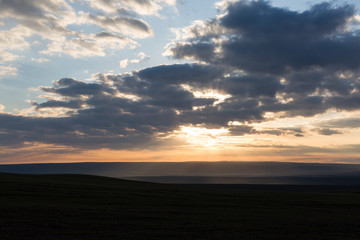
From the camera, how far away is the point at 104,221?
56.6 feet

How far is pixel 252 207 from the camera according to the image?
84.5 ft

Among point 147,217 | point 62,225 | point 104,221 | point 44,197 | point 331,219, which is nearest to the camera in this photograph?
point 62,225

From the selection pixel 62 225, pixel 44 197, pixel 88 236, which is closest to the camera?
pixel 88 236

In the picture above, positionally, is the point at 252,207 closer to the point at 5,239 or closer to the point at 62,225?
the point at 62,225

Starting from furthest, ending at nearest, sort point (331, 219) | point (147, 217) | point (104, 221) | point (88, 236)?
point (331, 219), point (147, 217), point (104, 221), point (88, 236)

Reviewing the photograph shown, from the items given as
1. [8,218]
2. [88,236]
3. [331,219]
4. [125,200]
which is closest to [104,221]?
[88,236]

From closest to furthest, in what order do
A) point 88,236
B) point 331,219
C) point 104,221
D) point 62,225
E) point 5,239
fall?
point 5,239
point 88,236
point 62,225
point 104,221
point 331,219

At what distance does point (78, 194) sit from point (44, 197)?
3.23m

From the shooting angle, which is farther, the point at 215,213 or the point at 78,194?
the point at 78,194

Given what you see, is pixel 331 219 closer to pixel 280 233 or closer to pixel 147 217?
pixel 280 233

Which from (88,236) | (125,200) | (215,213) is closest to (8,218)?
(88,236)

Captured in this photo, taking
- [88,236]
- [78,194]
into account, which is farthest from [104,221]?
[78,194]

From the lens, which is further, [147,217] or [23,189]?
[23,189]

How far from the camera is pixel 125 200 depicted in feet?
85.3
